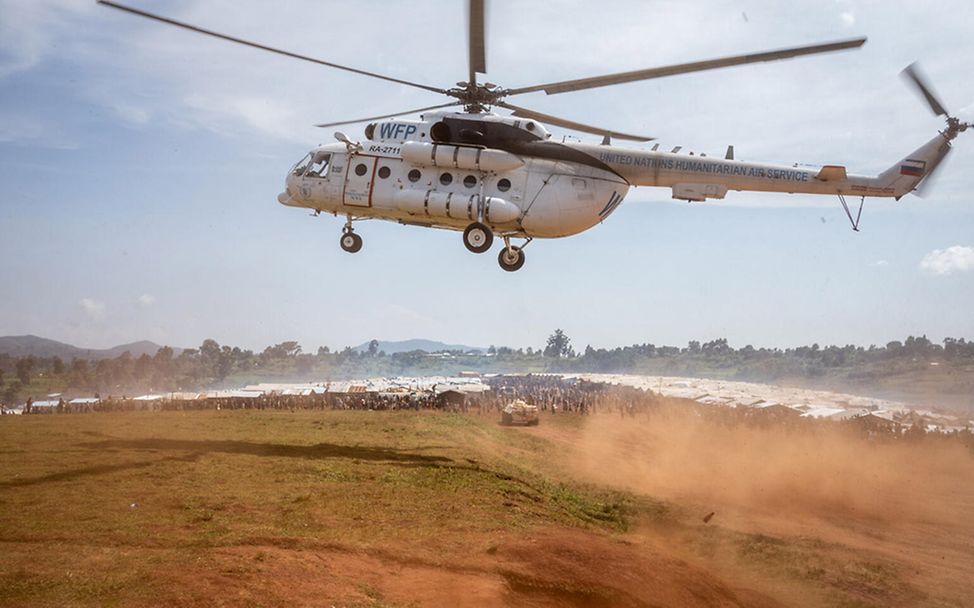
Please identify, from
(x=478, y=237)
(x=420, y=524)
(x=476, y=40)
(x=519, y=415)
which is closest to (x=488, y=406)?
(x=519, y=415)

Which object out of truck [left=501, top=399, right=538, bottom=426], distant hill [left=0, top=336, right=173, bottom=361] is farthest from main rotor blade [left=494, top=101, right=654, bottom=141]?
distant hill [left=0, top=336, right=173, bottom=361]

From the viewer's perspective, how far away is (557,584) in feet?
32.5

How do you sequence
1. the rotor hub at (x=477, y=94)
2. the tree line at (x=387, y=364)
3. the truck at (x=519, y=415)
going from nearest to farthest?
the rotor hub at (x=477, y=94)
the truck at (x=519, y=415)
the tree line at (x=387, y=364)

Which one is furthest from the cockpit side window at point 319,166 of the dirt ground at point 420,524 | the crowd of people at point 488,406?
the crowd of people at point 488,406

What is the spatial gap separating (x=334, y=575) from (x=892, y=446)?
3172 cm

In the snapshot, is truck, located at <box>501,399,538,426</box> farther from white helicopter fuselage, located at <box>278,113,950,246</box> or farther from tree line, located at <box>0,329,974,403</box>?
tree line, located at <box>0,329,974,403</box>

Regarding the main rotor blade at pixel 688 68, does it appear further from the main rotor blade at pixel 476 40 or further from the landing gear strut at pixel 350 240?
the landing gear strut at pixel 350 240

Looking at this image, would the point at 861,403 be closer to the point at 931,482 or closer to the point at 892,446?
the point at 892,446

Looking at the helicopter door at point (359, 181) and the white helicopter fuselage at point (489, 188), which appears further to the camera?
the helicopter door at point (359, 181)

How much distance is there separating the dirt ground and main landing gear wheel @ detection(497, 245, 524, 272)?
5350mm

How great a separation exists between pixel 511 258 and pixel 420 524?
787cm

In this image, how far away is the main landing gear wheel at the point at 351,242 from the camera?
18.1 metres

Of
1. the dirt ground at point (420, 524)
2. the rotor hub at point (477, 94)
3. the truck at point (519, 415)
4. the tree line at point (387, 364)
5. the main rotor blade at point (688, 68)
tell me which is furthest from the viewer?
the tree line at point (387, 364)

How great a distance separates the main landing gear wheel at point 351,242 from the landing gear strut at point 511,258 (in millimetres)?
3996
